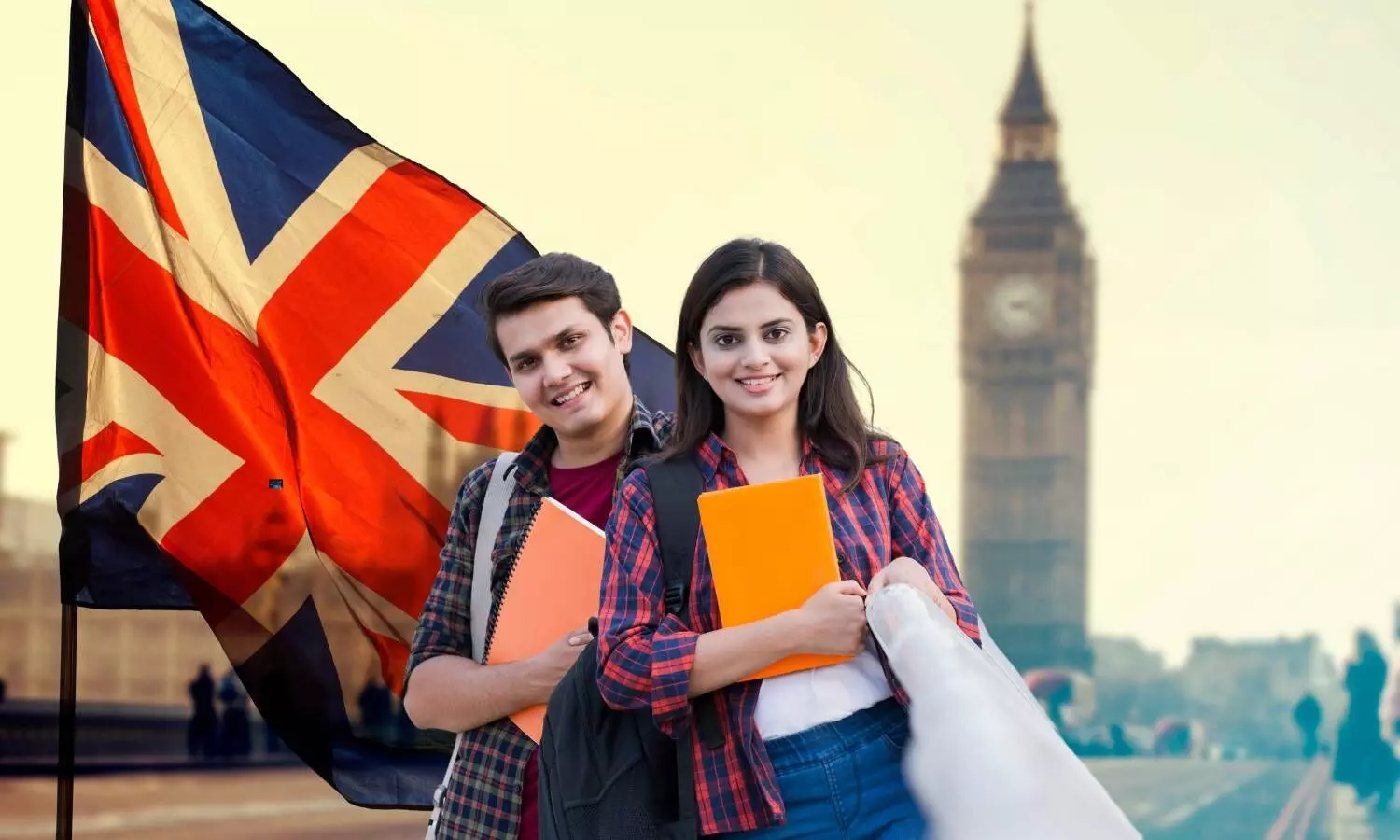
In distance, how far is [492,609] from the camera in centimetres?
211

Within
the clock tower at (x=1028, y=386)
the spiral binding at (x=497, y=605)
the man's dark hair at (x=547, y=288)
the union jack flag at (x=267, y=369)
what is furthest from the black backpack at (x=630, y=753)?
the clock tower at (x=1028, y=386)

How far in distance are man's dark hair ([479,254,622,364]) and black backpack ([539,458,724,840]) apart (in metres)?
0.46

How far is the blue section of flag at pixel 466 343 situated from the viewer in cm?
316

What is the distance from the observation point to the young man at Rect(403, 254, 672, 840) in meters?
2.06

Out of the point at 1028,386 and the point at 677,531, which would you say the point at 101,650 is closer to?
the point at 677,531

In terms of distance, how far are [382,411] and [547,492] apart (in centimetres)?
107

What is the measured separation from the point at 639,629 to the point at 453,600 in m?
0.58

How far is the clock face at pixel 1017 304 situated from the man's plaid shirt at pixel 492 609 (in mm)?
77259

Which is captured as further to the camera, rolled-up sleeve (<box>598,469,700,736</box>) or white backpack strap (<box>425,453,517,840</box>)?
white backpack strap (<box>425,453,517,840</box>)

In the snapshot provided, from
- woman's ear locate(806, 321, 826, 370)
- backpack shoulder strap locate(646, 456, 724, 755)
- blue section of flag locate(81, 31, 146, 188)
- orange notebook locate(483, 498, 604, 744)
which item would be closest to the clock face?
blue section of flag locate(81, 31, 146, 188)

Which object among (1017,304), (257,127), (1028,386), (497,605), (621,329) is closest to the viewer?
(497,605)

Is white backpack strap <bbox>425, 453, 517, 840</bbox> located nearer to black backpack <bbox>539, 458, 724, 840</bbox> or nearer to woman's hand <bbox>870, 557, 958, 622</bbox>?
black backpack <bbox>539, 458, 724, 840</bbox>

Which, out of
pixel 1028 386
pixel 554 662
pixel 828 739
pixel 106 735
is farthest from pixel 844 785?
pixel 1028 386

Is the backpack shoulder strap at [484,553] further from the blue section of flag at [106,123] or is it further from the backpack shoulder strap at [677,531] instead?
the blue section of flag at [106,123]
